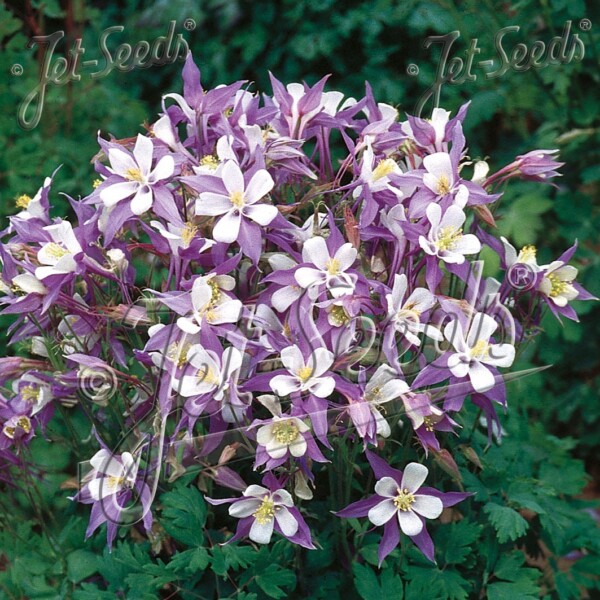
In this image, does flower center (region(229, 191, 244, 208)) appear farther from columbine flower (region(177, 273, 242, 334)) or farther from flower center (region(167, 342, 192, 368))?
flower center (region(167, 342, 192, 368))

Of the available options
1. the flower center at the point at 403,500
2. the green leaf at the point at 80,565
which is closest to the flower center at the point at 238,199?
the flower center at the point at 403,500

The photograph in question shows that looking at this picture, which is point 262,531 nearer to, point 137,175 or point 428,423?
point 428,423

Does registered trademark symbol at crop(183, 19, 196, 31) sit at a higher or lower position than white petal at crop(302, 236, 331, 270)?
lower

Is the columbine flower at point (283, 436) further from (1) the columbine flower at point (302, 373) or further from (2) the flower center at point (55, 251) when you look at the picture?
(2) the flower center at point (55, 251)

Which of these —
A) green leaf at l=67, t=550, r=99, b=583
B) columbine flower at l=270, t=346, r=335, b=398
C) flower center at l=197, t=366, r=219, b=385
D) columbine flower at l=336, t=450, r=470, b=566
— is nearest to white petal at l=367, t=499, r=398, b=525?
columbine flower at l=336, t=450, r=470, b=566

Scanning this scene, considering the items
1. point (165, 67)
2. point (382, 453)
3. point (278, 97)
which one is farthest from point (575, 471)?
point (165, 67)

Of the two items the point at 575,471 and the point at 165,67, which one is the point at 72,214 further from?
the point at 575,471
